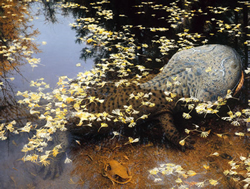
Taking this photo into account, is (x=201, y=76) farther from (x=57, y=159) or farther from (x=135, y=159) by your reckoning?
(x=57, y=159)

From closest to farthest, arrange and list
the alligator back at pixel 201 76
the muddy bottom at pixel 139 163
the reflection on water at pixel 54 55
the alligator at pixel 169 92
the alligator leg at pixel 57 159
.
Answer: the muddy bottom at pixel 139 163 → the alligator leg at pixel 57 159 → the alligator at pixel 169 92 → the alligator back at pixel 201 76 → the reflection on water at pixel 54 55

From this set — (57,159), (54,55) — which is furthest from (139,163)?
(54,55)

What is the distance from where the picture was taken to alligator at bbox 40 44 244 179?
4059mm

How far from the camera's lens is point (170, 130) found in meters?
4.05

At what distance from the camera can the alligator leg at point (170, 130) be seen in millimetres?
3822

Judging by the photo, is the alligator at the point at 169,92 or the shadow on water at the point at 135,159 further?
the alligator at the point at 169,92

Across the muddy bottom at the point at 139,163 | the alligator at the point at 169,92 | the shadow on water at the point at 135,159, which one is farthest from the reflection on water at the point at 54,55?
the muddy bottom at the point at 139,163

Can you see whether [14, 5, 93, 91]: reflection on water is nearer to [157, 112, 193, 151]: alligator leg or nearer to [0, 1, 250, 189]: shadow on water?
[0, 1, 250, 189]: shadow on water

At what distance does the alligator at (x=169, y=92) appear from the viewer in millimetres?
4059

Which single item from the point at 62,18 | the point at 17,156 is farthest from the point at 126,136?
the point at 62,18

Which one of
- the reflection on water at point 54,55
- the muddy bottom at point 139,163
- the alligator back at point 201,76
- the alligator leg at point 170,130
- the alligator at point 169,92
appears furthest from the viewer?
→ the reflection on water at point 54,55

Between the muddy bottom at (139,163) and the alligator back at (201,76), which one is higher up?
the alligator back at (201,76)

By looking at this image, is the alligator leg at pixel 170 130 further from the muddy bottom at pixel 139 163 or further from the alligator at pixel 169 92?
the muddy bottom at pixel 139 163

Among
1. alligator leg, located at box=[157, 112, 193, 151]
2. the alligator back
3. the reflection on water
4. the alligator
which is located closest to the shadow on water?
alligator leg, located at box=[157, 112, 193, 151]
